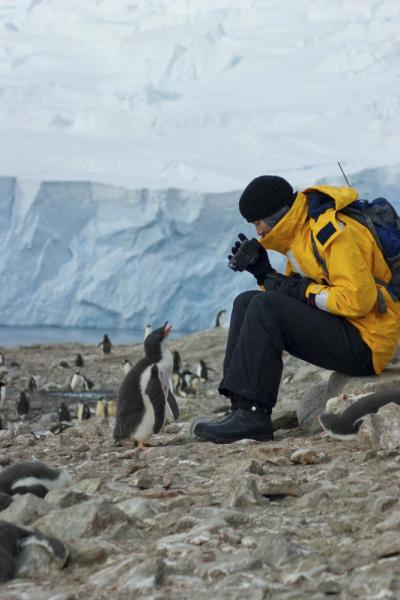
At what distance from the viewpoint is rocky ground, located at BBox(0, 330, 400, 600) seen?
2117 mm

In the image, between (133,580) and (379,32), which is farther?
(379,32)

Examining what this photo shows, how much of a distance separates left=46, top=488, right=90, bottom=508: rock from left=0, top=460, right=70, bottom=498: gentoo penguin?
195mm

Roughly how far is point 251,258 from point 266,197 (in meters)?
0.28

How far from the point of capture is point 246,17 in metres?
44.6

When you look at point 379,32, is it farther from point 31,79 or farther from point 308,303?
point 308,303

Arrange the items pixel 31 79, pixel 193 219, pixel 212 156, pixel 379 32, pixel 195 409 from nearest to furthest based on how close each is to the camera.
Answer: pixel 195 409 < pixel 193 219 < pixel 212 156 < pixel 379 32 < pixel 31 79

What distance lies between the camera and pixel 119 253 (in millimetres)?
23422

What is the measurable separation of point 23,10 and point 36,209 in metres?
29.0

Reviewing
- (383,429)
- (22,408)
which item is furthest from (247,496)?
(22,408)

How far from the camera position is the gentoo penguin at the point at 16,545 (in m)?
2.26

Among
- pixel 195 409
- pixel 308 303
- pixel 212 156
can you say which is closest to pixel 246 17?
pixel 212 156

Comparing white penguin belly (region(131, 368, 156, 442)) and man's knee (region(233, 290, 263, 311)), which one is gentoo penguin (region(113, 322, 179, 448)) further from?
man's knee (region(233, 290, 263, 311))

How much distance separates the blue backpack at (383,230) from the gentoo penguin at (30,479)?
1311 mm

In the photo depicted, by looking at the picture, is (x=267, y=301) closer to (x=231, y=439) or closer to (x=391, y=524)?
(x=231, y=439)
